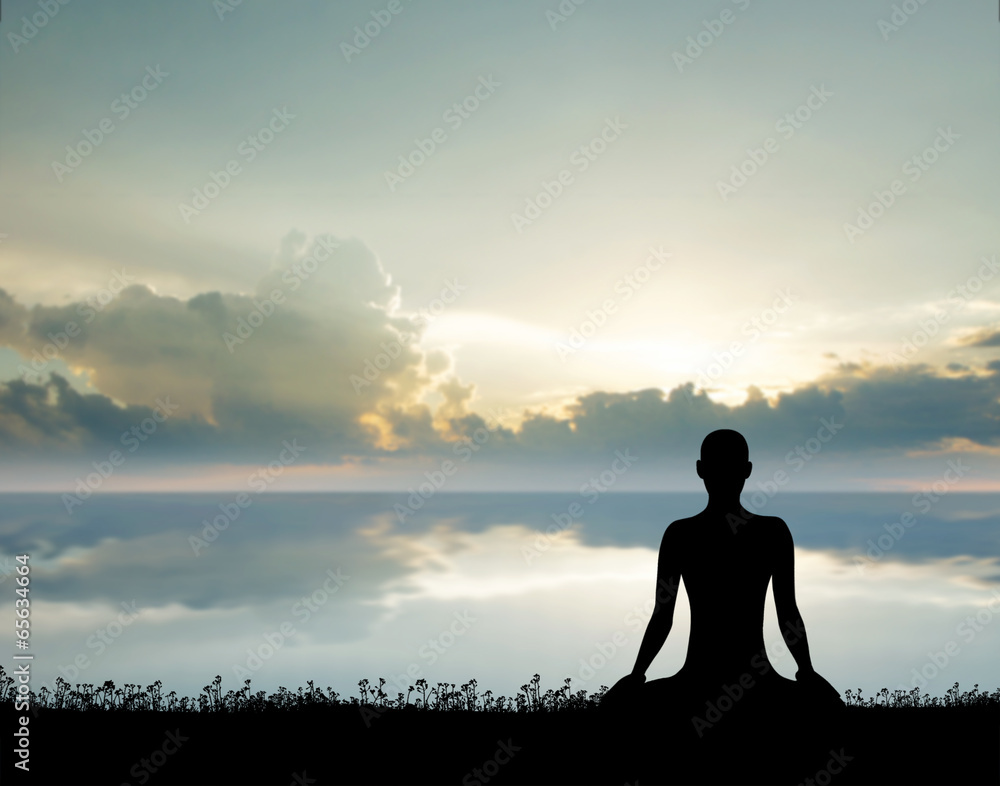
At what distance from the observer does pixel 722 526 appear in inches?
241

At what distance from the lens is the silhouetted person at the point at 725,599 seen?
5.64 meters

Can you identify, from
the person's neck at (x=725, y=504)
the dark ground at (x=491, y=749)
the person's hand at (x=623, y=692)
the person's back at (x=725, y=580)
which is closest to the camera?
the dark ground at (x=491, y=749)

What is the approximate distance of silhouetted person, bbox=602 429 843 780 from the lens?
18.5ft

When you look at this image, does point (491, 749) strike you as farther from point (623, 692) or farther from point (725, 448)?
point (725, 448)

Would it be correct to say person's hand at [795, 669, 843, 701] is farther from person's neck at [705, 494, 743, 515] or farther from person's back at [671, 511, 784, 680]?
person's neck at [705, 494, 743, 515]

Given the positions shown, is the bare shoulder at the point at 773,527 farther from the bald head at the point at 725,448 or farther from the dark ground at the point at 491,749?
the dark ground at the point at 491,749

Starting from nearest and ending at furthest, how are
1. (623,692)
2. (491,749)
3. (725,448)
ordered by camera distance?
(623,692) → (725,448) → (491,749)

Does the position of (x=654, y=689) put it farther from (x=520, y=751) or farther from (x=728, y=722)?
(x=520, y=751)

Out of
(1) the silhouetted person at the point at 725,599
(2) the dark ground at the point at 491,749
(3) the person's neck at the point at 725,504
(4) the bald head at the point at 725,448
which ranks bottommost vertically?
(2) the dark ground at the point at 491,749

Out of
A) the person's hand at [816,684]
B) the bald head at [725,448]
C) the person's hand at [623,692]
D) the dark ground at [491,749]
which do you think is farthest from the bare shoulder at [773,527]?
the person's hand at [623,692]

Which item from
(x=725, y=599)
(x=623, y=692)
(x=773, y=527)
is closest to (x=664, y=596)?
(x=725, y=599)

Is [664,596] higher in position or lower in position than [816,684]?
higher

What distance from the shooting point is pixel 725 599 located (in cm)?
604

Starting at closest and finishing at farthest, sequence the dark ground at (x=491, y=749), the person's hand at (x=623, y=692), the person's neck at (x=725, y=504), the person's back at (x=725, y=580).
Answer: the dark ground at (x=491, y=749) < the person's hand at (x=623, y=692) < the person's back at (x=725, y=580) < the person's neck at (x=725, y=504)
